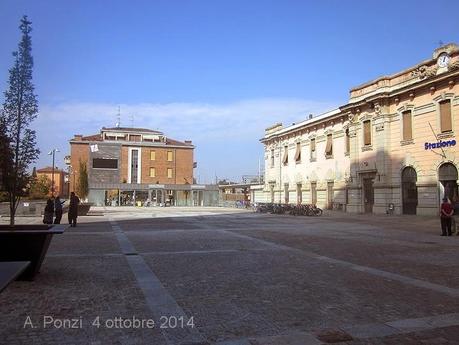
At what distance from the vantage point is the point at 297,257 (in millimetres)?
11719

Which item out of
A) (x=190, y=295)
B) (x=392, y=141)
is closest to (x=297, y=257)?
(x=190, y=295)

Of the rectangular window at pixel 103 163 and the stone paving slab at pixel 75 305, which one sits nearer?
the stone paving slab at pixel 75 305

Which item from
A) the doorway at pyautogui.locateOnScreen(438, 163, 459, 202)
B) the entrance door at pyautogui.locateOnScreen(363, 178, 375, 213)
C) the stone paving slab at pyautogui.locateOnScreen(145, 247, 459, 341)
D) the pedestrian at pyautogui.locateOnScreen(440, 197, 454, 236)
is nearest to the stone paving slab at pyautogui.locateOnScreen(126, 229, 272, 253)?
the stone paving slab at pyautogui.locateOnScreen(145, 247, 459, 341)

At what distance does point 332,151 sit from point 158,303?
36850 millimetres

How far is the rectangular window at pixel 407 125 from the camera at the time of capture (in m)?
31.8

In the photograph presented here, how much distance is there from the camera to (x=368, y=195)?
36.2 metres

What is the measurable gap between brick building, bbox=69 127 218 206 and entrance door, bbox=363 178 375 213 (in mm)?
41000

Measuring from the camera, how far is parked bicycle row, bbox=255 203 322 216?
36000mm

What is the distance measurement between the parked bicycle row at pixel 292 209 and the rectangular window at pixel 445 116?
37.2 feet

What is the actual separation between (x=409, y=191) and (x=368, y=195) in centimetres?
464

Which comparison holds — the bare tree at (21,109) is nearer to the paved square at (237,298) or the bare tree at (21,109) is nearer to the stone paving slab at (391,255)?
the paved square at (237,298)

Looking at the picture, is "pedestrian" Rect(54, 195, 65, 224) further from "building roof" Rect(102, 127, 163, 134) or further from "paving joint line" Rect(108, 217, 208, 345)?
"building roof" Rect(102, 127, 163, 134)

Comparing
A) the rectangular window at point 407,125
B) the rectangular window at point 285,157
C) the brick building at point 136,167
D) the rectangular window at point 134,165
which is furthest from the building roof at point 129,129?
the rectangular window at point 407,125

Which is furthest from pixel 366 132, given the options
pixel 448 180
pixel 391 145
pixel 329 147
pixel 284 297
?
pixel 284 297
